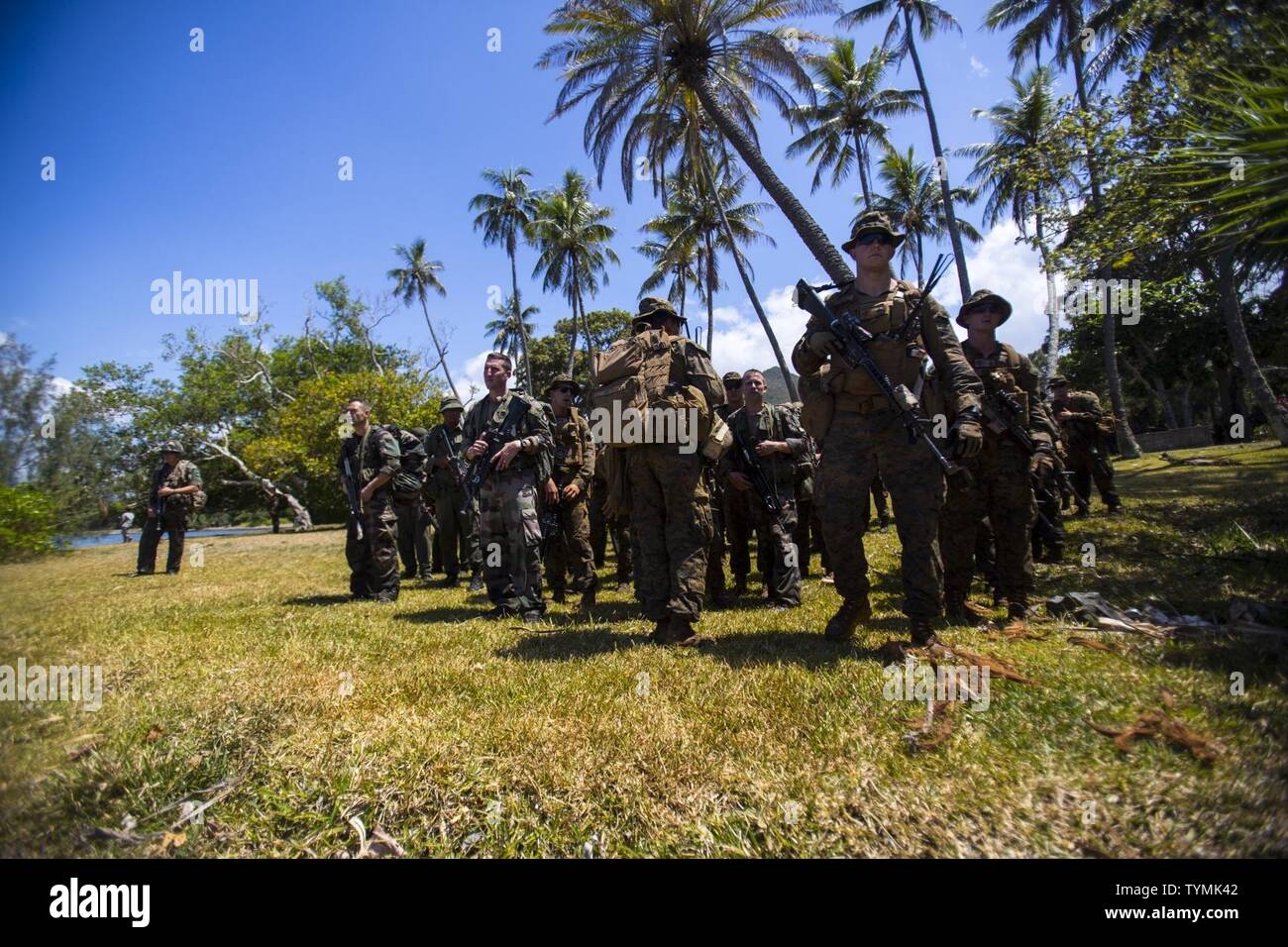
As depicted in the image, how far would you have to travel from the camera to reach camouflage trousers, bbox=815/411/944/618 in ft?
13.1

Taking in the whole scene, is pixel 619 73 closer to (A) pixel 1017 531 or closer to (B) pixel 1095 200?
(B) pixel 1095 200

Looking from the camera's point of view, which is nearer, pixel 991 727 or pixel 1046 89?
pixel 991 727

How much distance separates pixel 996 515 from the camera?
5.07 m

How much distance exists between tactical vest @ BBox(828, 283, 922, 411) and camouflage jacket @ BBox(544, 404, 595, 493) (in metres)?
4.06

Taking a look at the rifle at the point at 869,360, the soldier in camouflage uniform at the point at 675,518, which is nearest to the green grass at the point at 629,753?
the soldier in camouflage uniform at the point at 675,518

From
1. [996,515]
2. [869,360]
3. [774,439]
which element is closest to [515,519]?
[774,439]

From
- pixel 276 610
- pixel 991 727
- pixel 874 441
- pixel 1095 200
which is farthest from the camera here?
pixel 1095 200

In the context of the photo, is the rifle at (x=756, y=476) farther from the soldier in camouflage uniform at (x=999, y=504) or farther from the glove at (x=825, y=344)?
the glove at (x=825, y=344)

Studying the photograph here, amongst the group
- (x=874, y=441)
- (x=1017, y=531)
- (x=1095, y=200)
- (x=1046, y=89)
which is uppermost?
(x=1046, y=89)

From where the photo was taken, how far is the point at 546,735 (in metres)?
2.75

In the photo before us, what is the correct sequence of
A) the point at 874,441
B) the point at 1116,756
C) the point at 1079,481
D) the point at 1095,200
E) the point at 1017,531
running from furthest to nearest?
Answer: 1. the point at 1079,481
2. the point at 1095,200
3. the point at 1017,531
4. the point at 874,441
5. the point at 1116,756

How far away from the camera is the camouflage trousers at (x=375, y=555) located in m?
7.14
